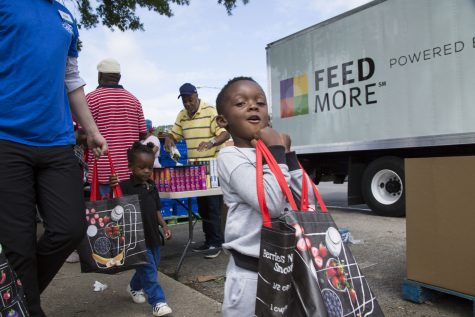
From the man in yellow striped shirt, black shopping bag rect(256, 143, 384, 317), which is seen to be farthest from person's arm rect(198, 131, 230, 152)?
black shopping bag rect(256, 143, 384, 317)

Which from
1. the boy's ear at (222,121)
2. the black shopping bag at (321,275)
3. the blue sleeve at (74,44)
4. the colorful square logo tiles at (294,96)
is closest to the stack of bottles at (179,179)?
the blue sleeve at (74,44)

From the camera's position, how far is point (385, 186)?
7266 millimetres

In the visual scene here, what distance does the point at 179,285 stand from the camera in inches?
141

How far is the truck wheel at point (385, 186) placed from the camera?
22.6 ft

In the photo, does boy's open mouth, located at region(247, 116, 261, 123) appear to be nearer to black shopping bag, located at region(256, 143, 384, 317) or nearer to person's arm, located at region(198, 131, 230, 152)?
black shopping bag, located at region(256, 143, 384, 317)

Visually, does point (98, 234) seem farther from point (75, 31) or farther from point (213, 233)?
point (213, 233)

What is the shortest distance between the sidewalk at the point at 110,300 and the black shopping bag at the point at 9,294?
1.38 meters

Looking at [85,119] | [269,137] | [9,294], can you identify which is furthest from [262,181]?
[85,119]

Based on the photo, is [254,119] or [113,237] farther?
[113,237]

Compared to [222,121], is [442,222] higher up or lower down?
lower down

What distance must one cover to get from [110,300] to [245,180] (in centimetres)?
227

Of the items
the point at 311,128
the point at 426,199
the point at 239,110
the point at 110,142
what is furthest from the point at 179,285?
the point at 311,128

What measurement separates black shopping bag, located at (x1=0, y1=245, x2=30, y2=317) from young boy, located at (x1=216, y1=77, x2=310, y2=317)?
808 millimetres

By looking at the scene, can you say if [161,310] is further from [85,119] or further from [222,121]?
[222,121]
